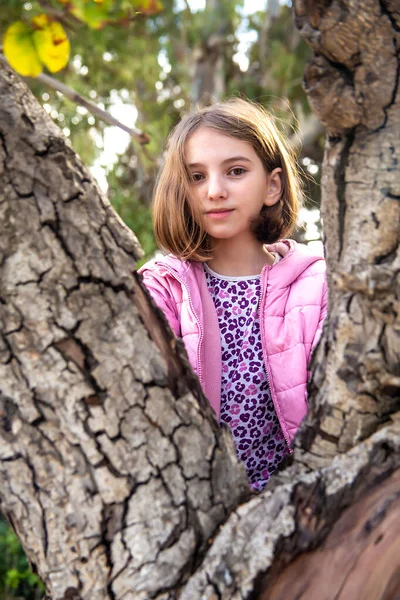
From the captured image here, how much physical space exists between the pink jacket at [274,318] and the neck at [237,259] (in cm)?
8

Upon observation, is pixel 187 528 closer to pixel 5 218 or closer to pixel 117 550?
pixel 117 550

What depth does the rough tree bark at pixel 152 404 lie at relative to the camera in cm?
108

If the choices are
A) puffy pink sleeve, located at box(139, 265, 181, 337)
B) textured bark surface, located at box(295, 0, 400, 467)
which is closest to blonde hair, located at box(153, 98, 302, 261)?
puffy pink sleeve, located at box(139, 265, 181, 337)

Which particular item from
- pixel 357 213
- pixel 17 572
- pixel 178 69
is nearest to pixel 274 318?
pixel 357 213

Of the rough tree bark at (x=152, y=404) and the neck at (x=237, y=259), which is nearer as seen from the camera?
the rough tree bark at (x=152, y=404)

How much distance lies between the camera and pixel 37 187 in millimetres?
1124

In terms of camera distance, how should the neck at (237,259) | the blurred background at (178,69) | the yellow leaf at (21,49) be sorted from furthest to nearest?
the blurred background at (178,69), the neck at (237,259), the yellow leaf at (21,49)

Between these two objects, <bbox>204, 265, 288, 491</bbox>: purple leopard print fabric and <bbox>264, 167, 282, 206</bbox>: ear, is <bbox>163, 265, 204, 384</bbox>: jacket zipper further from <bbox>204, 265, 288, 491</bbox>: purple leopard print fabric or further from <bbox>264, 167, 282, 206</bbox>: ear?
<bbox>264, 167, 282, 206</bbox>: ear

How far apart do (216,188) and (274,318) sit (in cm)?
44

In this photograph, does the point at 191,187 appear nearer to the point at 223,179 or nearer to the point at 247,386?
the point at 223,179

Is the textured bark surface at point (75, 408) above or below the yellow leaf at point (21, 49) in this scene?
below

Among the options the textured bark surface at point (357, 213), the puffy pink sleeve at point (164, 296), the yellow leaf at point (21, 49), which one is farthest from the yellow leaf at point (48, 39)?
the puffy pink sleeve at point (164, 296)

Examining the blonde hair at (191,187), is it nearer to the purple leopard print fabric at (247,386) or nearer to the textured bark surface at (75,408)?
the purple leopard print fabric at (247,386)

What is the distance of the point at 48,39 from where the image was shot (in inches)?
43.2
